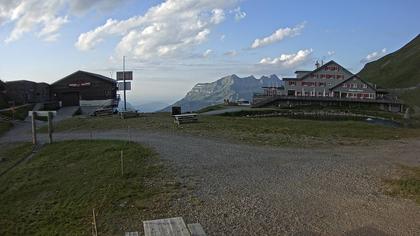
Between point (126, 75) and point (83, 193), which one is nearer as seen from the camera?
point (83, 193)

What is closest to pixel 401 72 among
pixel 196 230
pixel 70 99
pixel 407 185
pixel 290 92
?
pixel 290 92

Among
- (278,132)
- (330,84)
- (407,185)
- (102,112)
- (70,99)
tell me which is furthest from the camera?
(330,84)

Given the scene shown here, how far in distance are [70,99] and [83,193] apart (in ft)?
203

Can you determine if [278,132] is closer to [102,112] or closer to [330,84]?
[102,112]

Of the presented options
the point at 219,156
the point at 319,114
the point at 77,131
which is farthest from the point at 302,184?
the point at 319,114

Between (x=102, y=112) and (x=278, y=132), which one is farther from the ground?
(x=102, y=112)

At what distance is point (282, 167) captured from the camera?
17938 millimetres

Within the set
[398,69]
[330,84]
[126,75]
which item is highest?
[398,69]

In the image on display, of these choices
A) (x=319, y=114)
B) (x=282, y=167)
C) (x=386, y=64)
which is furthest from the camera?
(x=386, y=64)

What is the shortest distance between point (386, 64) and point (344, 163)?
174 metres

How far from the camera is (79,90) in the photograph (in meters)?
72.7

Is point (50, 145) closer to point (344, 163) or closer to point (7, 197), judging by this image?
point (7, 197)

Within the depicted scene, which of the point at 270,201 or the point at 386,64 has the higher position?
the point at 386,64

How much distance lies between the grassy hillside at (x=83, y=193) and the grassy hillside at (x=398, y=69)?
456 feet
